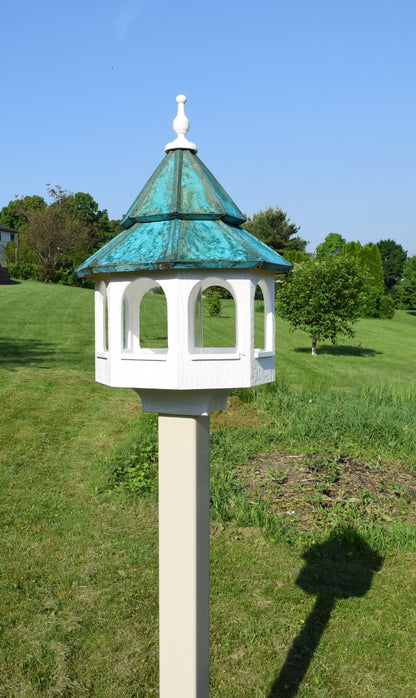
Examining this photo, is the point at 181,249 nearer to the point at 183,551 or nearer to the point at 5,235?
the point at 183,551

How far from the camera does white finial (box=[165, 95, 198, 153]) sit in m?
2.92

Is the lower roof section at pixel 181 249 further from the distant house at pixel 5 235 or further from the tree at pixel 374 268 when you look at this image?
the distant house at pixel 5 235

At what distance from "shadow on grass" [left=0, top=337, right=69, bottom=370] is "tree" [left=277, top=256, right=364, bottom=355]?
7684mm

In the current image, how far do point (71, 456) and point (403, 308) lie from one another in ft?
176

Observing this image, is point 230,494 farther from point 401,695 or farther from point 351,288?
point 351,288

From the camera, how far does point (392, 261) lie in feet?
245

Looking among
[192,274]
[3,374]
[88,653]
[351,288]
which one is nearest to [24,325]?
[3,374]

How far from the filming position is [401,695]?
4.26m

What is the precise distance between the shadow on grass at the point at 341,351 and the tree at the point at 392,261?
5524 centimetres

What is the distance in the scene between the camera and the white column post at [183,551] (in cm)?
279

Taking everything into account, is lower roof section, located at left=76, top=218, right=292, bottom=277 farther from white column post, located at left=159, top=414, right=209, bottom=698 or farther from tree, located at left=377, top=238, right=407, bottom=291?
tree, located at left=377, top=238, right=407, bottom=291

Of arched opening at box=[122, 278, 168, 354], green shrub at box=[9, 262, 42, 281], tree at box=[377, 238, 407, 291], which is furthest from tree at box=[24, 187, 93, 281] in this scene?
tree at box=[377, 238, 407, 291]

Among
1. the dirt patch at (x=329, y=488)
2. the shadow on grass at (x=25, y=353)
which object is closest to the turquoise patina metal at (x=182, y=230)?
the dirt patch at (x=329, y=488)

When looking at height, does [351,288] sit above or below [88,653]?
above
